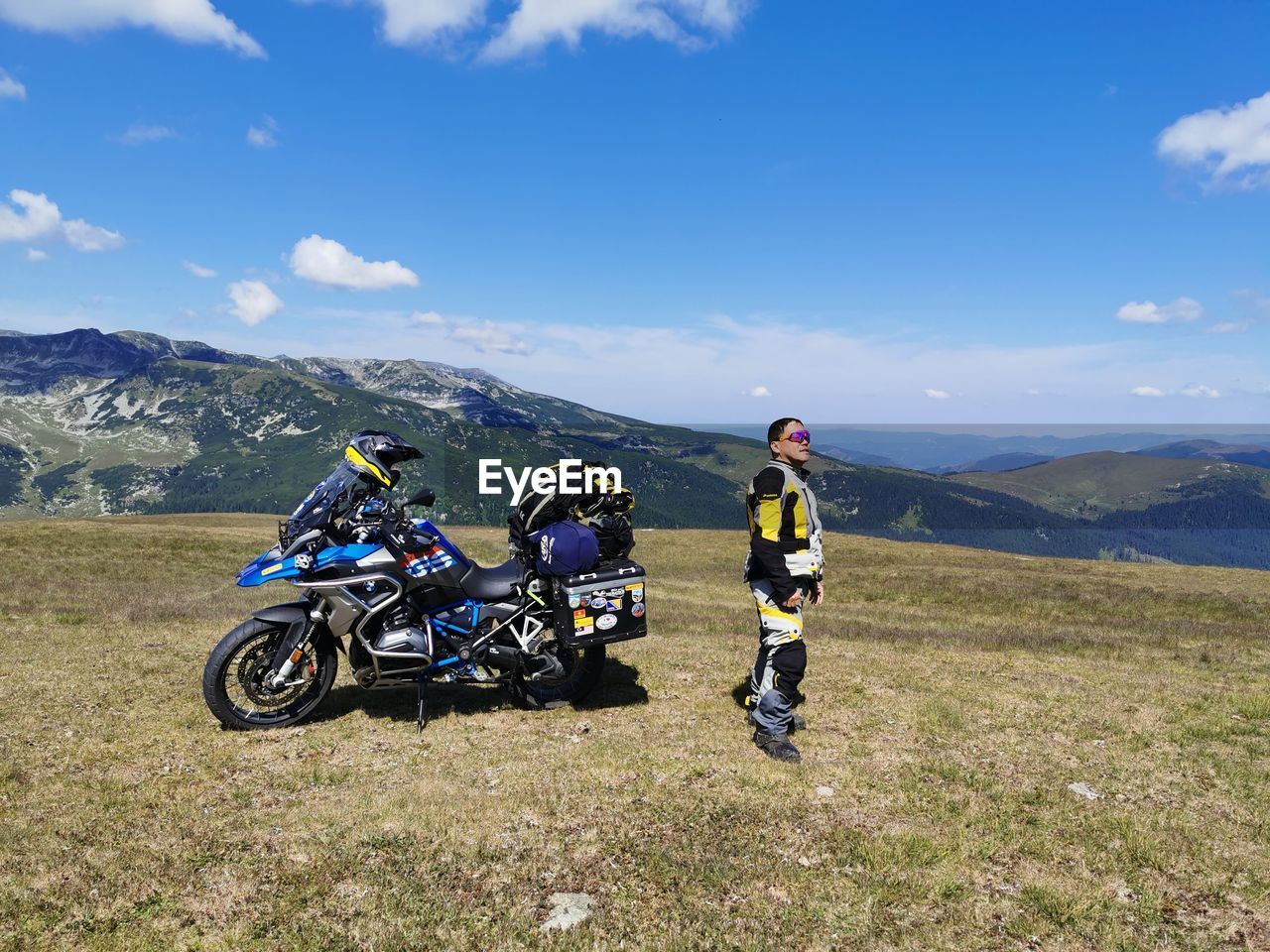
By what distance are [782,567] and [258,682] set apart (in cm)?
713

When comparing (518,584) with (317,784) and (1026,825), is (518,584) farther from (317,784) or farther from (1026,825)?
(1026,825)

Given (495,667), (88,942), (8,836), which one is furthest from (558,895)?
(8,836)

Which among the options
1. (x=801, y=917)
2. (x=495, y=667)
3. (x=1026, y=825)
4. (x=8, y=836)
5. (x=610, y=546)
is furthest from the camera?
Result: (x=610, y=546)

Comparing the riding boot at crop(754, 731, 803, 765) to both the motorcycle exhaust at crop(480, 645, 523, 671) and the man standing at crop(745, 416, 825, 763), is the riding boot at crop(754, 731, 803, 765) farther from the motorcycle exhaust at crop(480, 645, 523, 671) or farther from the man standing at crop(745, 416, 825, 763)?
the motorcycle exhaust at crop(480, 645, 523, 671)

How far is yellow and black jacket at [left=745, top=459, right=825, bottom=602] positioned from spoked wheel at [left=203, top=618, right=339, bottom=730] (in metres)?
6.16

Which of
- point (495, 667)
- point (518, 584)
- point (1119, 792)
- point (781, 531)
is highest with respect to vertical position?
point (781, 531)

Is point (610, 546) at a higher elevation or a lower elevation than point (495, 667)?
higher

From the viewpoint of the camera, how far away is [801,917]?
563 centimetres

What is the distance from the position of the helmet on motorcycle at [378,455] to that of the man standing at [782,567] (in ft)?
15.5

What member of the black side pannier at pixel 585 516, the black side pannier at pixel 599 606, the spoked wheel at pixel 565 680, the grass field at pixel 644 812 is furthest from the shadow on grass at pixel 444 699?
the black side pannier at pixel 585 516

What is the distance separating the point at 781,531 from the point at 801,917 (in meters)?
4.30

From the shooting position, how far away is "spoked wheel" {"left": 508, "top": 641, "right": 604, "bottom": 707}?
10.4m

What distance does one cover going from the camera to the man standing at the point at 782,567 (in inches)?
344

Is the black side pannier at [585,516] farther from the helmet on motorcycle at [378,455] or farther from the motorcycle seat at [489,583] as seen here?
the helmet on motorcycle at [378,455]
